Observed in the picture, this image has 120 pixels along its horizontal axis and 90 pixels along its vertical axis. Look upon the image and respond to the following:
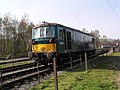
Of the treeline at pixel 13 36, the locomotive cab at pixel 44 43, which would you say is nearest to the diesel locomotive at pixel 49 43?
the locomotive cab at pixel 44 43

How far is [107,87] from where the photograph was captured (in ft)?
30.4

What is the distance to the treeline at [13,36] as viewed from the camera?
51469 millimetres

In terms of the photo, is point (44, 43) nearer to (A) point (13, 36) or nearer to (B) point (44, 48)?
(B) point (44, 48)

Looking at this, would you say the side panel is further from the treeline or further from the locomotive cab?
the treeline

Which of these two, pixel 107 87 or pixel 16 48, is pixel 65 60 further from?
pixel 16 48

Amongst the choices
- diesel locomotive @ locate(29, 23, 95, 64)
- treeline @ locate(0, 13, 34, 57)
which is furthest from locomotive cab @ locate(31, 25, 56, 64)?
treeline @ locate(0, 13, 34, 57)

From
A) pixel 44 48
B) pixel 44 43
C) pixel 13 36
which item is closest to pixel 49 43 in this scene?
pixel 44 43

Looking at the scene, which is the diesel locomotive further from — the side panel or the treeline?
the treeline

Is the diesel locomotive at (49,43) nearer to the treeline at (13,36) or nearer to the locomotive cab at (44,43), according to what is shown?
the locomotive cab at (44,43)

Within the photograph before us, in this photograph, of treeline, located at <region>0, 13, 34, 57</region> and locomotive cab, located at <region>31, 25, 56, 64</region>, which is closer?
locomotive cab, located at <region>31, 25, 56, 64</region>

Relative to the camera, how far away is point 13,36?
5428 centimetres

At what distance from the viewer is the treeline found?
51.5 meters

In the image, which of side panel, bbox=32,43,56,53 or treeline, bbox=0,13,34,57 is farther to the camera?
treeline, bbox=0,13,34,57

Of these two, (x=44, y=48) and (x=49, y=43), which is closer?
(x=49, y=43)
